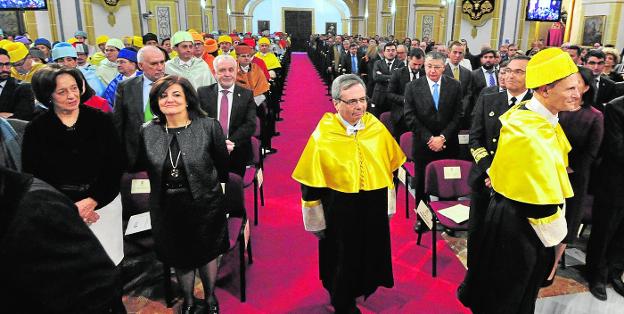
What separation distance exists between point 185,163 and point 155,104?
16.9 inches

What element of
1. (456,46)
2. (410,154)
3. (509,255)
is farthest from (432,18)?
(509,255)

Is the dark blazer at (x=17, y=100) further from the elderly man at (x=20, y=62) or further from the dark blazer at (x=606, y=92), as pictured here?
the dark blazer at (x=606, y=92)

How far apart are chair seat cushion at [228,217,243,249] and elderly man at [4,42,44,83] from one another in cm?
397

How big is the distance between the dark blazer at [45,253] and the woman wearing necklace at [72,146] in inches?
52.2

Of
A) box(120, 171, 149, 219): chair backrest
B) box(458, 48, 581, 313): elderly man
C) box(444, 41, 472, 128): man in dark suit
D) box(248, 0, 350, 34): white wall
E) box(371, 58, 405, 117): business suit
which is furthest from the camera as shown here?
box(248, 0, 350, 34): white wall

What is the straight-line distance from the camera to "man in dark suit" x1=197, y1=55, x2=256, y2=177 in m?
4.29

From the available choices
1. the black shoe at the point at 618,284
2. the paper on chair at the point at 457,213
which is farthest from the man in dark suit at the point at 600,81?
the paper on chair at the point at 457,213

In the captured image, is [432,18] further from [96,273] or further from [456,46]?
[96,273]

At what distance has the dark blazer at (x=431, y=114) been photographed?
459cm

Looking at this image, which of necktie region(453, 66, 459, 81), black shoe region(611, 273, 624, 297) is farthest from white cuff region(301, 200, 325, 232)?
necktie region(453, 66, 459, 81)

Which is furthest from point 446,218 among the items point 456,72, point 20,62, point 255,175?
point 20,62

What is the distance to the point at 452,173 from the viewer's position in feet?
12.9

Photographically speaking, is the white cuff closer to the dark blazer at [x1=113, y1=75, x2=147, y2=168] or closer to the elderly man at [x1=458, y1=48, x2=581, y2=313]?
the elderly man at [x1=458, y1=48, x2=581, y2=313]

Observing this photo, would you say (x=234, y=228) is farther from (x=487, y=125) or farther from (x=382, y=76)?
(x=382, y=76)
